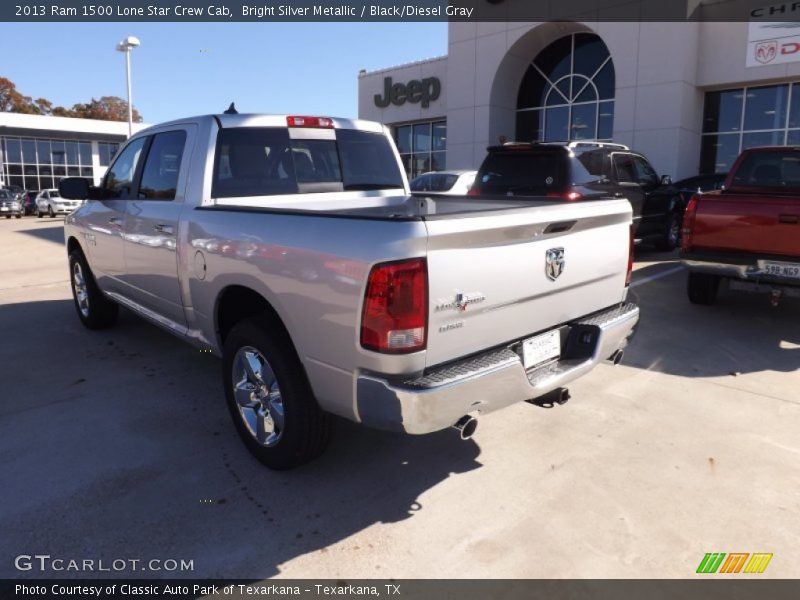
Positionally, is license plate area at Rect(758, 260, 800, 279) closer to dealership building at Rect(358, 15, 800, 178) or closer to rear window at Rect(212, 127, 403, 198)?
rear window at Rect(212, 127, 403, 198)

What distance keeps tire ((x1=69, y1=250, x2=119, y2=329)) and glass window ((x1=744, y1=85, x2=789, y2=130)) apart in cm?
1769

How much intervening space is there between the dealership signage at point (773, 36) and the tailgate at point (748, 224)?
12.3 metres

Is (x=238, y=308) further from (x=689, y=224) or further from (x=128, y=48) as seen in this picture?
(x=128, y=48)

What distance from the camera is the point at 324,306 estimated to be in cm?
272

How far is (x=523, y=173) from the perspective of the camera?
8.55 metres

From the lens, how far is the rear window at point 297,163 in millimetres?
4004

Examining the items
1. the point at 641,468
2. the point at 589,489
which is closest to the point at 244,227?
the point at 589,489

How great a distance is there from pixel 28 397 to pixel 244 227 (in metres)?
2.57

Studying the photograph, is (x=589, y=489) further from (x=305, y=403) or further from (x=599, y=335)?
(x=305, y=403)

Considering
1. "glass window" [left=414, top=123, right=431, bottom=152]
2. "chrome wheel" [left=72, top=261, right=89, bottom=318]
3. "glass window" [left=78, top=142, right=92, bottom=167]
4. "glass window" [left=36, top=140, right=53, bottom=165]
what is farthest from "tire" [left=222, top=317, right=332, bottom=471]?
"glass window" [left=78, top=142, right=92, bottom=167]

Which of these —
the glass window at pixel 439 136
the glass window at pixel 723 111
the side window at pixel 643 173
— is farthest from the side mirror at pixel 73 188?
the glass window at pixel 439 136

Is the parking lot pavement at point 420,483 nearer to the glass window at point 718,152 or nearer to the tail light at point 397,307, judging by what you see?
the tail light at point 397,307

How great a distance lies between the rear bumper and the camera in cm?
252

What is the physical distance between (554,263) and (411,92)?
75.3 feet
